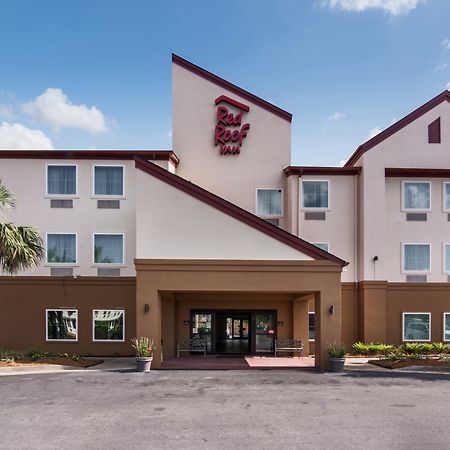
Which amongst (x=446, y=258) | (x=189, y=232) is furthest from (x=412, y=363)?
(x=189, y=232)

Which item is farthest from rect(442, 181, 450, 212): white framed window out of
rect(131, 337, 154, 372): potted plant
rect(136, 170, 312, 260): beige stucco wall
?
rect(131, 337, 154, 372): potted plant

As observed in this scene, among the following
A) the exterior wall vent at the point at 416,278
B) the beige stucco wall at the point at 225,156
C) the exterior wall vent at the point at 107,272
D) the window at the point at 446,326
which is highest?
the beige stucco wall at the point at 225,156

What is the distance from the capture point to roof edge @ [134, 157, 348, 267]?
721 inches

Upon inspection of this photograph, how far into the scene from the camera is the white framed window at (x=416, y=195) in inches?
920

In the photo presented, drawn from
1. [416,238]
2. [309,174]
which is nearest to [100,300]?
[309,174]

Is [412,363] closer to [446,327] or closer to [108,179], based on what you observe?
[446,327]

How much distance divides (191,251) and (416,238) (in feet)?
37.2

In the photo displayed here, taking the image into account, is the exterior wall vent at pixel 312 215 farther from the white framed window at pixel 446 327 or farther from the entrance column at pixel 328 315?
the white framed window at pixel 446 327

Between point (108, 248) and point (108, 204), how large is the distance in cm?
197

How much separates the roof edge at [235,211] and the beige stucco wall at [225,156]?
4946mm

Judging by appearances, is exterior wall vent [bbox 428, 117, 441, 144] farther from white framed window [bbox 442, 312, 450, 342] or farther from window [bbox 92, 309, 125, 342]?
window [bbox 92, 309, 125, 342]

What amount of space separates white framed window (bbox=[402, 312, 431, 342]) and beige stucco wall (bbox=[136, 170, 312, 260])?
7956mm

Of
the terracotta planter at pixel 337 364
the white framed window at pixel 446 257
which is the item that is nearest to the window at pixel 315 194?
the white framed window at pixel 446 257

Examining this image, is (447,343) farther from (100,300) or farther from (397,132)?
(100,300)
